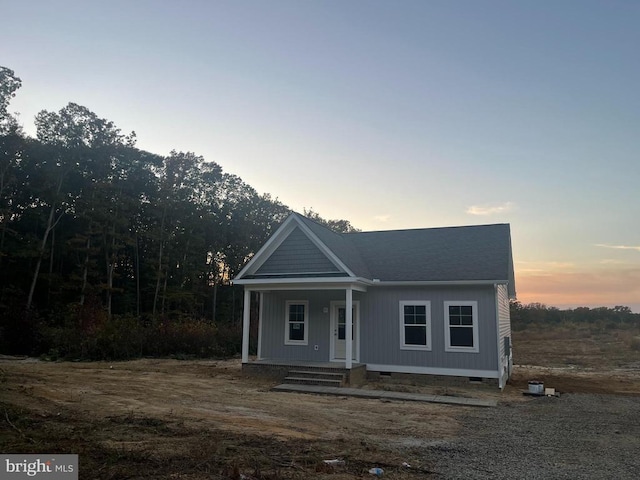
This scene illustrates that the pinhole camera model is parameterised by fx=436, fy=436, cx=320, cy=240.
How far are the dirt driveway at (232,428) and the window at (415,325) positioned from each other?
7.03 feet

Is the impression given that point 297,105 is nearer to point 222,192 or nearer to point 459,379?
point 459,379

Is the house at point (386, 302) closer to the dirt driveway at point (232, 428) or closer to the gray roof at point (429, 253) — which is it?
the gray roof at point (429, 253)

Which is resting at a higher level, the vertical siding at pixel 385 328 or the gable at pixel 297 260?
the gable at pixel 297 260

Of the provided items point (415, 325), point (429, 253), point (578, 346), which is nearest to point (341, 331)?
point (415, 325)

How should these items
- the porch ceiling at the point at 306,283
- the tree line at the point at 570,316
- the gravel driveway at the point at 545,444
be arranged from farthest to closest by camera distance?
the tree line at the point at 570,316, the porch ceiling at the point at 306,283, the gravel driveway at the point at 545,444

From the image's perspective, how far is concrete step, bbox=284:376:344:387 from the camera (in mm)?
13328

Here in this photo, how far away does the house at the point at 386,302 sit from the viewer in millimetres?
13852

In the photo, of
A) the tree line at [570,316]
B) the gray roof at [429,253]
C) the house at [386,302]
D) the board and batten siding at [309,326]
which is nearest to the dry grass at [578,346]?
the tree line at [570,316]

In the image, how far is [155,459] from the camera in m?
5.48

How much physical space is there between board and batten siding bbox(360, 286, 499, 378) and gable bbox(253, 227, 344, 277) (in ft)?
6.47

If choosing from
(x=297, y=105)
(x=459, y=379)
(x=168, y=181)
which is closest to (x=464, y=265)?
(x=459, y=379)

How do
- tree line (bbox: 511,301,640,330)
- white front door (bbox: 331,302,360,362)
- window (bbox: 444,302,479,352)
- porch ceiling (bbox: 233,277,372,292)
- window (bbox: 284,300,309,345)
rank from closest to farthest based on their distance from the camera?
window (bbox: 444,302,479,352)
porch ceiling (bbox: 233,277,372,292)
white front door (bbox: 331,302,360,362)
window (bbox: 284,300,309,345)
tree line (bbox: 511,301,640,330)

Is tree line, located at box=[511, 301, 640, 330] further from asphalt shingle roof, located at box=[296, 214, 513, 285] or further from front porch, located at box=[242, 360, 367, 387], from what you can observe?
front porch, located at box=[242, 360, 367, 387]

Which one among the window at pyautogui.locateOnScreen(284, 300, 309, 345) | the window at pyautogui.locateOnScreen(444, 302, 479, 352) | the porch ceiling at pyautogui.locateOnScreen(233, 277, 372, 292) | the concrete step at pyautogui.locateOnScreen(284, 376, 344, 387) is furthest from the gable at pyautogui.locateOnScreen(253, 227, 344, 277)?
the window at pyautogui.locateOnScreen(444, 302, 479, 352)
